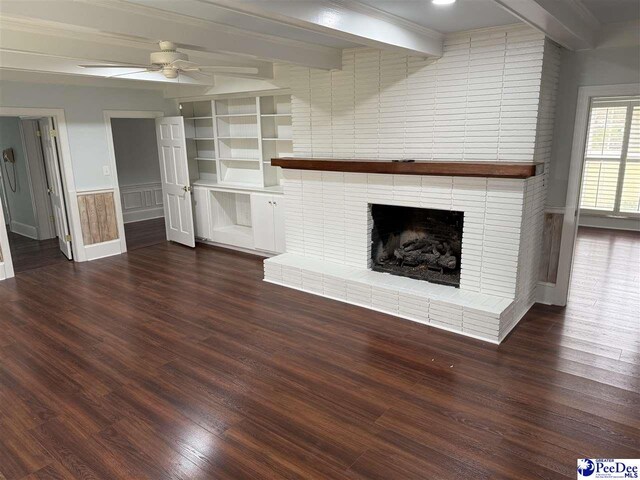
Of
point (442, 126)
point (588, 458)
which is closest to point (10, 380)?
point (588, 458)

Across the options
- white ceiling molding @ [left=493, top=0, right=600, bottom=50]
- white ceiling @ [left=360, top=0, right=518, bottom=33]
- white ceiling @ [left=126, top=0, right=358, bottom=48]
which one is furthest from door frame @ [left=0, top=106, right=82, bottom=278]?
white ceiling molding @ [left=493, top=0, right=600, bottom=50]

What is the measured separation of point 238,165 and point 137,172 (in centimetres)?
327

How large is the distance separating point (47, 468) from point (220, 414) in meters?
0.90

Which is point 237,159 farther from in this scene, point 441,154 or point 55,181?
point 441,154

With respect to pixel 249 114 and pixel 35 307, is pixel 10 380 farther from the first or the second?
pixel 249 114

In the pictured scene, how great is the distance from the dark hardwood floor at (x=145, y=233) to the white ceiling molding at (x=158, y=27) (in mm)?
4194

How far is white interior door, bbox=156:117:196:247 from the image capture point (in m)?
6.31

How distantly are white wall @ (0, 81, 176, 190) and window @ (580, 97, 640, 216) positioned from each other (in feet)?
23.9

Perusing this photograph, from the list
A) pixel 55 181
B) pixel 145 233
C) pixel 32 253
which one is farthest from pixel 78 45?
pixel 145 233

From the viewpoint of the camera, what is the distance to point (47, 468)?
7.30 ft

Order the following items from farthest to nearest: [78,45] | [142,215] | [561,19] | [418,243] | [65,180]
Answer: [142,215] → [65,180] → [418,243] → [78,45] → [561,19]

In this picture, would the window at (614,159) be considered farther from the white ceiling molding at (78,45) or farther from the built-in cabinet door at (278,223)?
the white ceiling molding at (78,45)

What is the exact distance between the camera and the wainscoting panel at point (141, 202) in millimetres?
8484

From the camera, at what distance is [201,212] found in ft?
21.9
